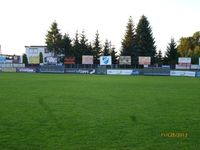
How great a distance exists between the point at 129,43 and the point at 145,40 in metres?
3.40

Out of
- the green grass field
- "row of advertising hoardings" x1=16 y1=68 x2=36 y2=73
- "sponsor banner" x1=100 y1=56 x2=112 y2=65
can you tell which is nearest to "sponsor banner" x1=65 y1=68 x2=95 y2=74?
"sponsor banner" x1=100 y1=56 x2=112 y2=65

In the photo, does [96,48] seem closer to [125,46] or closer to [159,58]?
[125,46]

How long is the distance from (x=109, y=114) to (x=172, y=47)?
7406 centimetres

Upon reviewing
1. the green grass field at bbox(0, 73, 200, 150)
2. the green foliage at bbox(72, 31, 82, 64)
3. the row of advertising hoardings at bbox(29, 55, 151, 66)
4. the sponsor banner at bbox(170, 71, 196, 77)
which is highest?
the green foliage at bbox(72, 31, 82, 64)

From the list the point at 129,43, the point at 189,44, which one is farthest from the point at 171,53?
the point at 189,44

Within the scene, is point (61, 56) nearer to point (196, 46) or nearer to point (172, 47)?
point (172, 47)

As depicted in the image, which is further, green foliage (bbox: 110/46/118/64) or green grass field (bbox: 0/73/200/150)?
green foliage (bbox: 110/46/118/64)


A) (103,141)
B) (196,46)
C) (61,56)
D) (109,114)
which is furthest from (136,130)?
(196,46)

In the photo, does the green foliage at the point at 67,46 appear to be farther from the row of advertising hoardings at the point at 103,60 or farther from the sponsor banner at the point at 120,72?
the sponsor banner at the point at 120,72

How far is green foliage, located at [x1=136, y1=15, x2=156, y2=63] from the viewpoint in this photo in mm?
82375

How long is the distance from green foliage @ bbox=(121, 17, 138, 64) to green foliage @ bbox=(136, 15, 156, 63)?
1.17 m

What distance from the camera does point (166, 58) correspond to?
86.6 meters

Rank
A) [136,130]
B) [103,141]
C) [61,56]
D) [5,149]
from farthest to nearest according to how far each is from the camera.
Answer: [61,56], [136,130], [103,141], [5,149]

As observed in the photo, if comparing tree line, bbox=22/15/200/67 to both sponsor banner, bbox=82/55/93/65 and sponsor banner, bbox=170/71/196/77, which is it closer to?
sponsor banner, bbox=82/55/93/65
